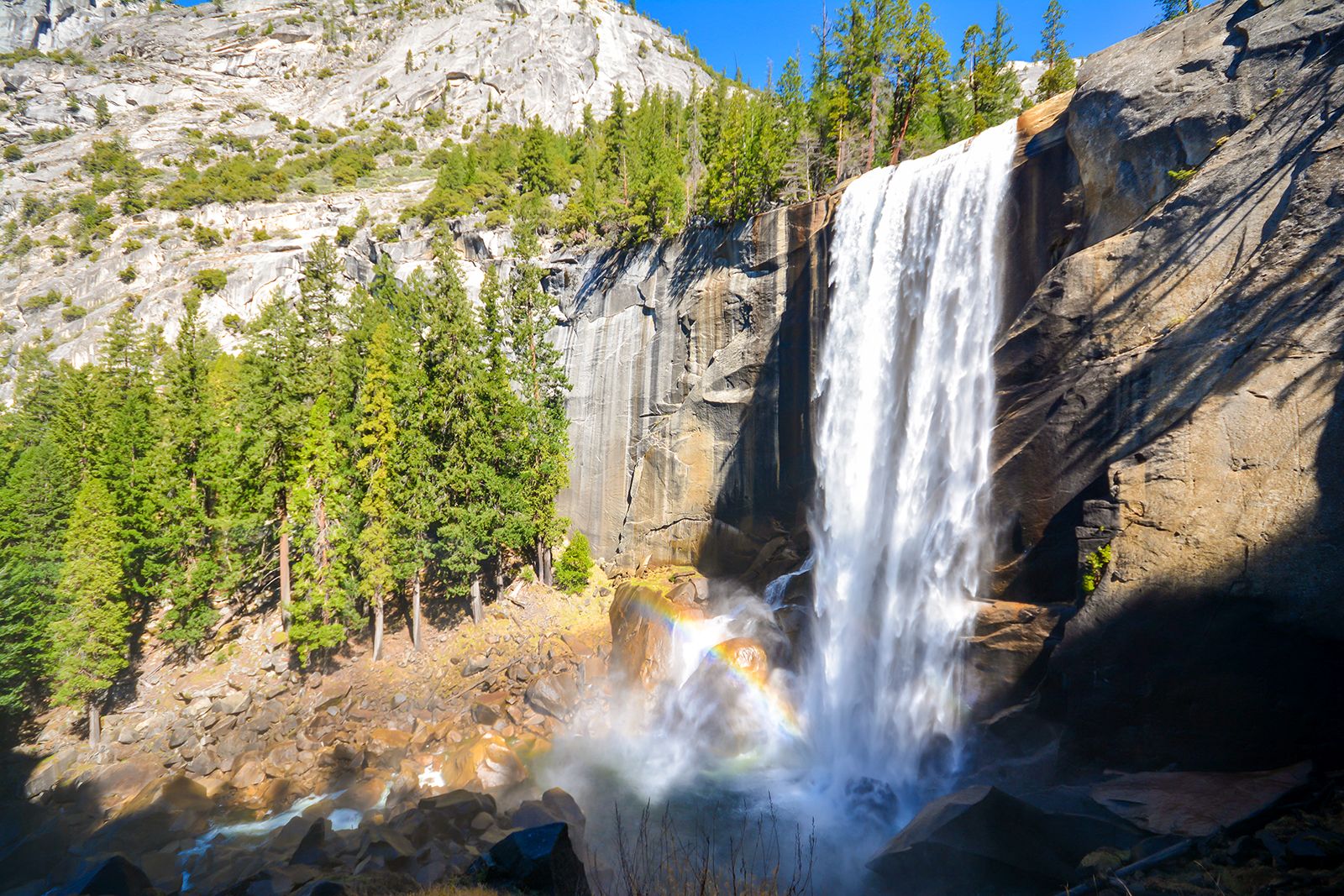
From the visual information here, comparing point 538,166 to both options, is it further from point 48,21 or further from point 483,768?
point 48,21

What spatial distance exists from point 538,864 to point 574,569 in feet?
57.1

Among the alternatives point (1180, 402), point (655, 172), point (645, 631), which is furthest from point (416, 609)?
point (655, 172)

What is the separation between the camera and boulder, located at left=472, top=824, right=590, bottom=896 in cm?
930

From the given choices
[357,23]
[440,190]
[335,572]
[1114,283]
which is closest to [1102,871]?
[1114,283]

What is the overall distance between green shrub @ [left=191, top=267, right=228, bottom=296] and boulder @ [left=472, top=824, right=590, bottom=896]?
188ft

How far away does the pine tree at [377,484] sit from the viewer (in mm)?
21984

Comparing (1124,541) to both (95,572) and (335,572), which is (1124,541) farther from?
(95,572)

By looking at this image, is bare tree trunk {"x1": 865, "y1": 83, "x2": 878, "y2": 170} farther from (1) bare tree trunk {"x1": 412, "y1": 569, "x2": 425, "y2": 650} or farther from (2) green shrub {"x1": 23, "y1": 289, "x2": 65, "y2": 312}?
(2) green shrub {"x1": 23, "y1": 289, "x2": 65, "y2": 312}

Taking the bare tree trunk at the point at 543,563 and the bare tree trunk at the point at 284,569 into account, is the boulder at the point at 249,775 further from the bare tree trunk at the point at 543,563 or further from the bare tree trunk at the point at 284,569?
the bare tree trunk at the point at 543,563

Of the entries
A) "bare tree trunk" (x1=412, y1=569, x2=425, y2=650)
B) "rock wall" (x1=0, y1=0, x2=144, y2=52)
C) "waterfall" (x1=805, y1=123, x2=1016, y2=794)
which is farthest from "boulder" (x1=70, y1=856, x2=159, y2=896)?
"rock wall" (x1=0, y1=0, x2=144, y2=52)

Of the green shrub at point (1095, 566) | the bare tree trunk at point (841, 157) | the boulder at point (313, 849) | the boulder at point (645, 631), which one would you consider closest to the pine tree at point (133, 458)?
the boulder at point (313, 849)

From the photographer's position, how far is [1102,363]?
12.0 meters

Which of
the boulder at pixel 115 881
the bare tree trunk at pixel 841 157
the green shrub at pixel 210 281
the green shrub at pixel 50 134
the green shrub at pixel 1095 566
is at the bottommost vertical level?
the boulder at pixel 115 881

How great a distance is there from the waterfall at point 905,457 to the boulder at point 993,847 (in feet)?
12.2
